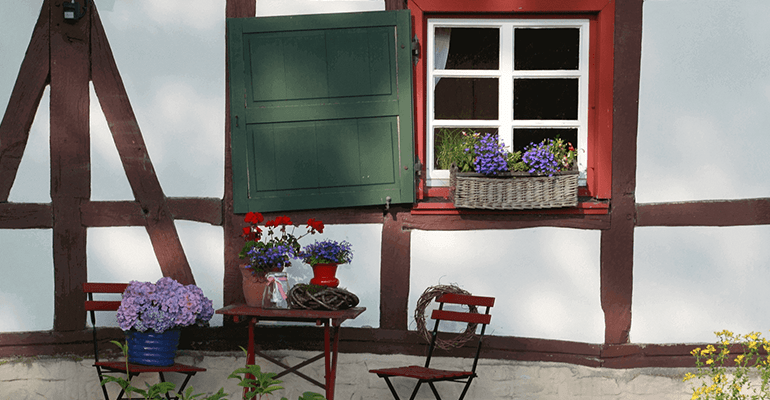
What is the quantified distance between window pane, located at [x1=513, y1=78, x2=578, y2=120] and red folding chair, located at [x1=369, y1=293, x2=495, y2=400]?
3.76ft

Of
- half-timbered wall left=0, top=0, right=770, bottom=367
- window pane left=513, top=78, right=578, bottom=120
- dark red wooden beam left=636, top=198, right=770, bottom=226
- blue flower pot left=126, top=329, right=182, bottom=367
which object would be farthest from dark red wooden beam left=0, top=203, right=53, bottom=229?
dark red wooden beam left=636, top=198, right=770, bottom=226

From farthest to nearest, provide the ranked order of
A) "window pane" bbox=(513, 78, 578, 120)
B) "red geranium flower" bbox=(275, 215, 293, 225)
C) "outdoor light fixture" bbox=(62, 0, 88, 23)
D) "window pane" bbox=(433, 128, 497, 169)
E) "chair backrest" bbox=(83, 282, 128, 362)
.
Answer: "window pane" bbox=(513, 78, 578, 120) → "window pane" bbox=(433, 128, 497, 169) → "outdoor light fixture" bbox=(62, 0, 88, 23) → "chair backrest" bbox=(83, 282, 128, 362) → "red geranium flower" bbox=(275, 215, 293, 225)

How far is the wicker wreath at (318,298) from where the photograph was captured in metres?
3.14

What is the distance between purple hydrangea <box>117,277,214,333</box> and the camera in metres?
3.16

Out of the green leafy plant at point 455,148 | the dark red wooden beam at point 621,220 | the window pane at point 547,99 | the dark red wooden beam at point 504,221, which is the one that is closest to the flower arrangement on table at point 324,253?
the dark red wooden beam at point 504,221

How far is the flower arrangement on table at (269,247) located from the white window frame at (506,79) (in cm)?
90

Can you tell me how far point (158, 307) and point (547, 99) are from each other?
2.46 metres

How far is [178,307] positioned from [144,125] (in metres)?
1.11

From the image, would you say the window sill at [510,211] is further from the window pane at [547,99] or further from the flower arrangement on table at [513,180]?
the window pane at [547,99]

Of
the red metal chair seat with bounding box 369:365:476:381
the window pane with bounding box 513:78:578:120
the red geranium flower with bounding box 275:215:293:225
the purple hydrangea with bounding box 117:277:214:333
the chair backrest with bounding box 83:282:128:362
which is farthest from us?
the window pane with bounding box 513:78:578:120

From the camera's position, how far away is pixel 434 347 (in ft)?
11.8

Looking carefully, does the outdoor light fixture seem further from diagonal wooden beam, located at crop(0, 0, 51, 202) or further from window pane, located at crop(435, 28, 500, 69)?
window pane, located at crop(435, 28, 500, 69)

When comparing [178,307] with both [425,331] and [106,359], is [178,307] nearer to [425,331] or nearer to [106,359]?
[106,359]

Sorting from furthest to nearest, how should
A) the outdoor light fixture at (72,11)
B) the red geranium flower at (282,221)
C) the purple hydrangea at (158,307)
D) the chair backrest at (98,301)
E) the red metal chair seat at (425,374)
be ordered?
the outdoor light fixture at (72,11)
the chair backrest at (98,301)
the red geranium flower at (282,221)
the purple hydrangea at (158,307)
the red metal chair seat at (425,374)
